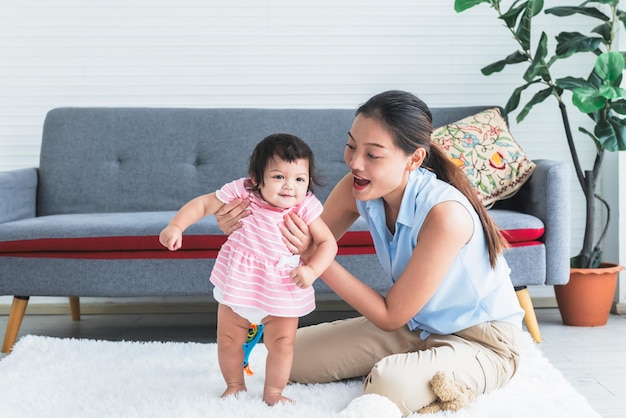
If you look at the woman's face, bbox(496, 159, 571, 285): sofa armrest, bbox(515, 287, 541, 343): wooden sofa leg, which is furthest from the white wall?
the woman's face

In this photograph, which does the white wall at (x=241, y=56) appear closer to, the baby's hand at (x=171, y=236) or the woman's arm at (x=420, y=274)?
the woman's arm at (x=420, y=274)

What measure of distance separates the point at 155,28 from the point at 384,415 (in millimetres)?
2423

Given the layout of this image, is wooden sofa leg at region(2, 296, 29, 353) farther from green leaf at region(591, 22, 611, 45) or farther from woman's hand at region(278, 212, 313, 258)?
green leaf at region(591, 22, 611, 45)

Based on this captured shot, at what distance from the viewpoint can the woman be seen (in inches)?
67.8

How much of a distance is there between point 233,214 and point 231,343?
321 millimetres

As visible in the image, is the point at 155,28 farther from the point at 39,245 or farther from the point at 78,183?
the point at 39,245

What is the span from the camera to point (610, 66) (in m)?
2.85

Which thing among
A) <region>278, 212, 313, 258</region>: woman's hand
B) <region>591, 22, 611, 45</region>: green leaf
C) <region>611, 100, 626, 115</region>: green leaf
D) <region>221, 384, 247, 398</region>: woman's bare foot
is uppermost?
<region>591, 22, 611, 45</region>: green leaf

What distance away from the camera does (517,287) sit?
8.87 ft

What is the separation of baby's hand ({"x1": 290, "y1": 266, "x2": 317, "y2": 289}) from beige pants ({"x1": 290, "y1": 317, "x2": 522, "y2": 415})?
36 cm

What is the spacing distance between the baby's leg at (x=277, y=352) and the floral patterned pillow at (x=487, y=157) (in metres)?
1.35

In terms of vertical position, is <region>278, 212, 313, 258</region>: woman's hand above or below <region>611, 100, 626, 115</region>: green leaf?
below

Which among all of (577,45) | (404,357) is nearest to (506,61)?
(577,45)

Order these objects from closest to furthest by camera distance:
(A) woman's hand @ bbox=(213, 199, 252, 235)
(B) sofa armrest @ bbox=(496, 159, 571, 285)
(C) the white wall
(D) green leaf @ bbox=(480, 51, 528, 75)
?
(A) woman's hand @ bbox=(213, 199, 252, 235)
(B) sofa armrest @ bbox=(496, 159, 571, 285)
(D) green leaf @ bbox=(480, 51, 528, 75)
(C) the white wall
